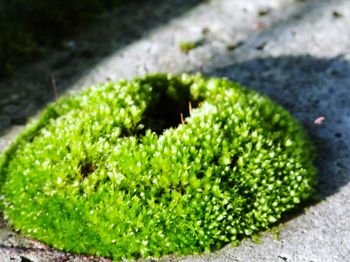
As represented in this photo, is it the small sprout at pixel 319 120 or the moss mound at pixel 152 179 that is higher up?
the moss mound at pixel 152 179

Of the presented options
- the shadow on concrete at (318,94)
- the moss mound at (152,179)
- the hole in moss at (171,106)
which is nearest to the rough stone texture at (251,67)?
the shadow on concrete at (318,94)

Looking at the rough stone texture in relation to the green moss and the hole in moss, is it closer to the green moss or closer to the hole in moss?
the green moss

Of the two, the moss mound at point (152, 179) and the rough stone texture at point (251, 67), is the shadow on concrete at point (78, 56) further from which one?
the moss mound at point (152, 179)

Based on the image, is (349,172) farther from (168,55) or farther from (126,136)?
(168,55)

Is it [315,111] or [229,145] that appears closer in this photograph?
[229,145]

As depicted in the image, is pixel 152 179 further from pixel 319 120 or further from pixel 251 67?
pixel 251 67

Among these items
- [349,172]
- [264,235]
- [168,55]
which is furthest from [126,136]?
[168,55]
